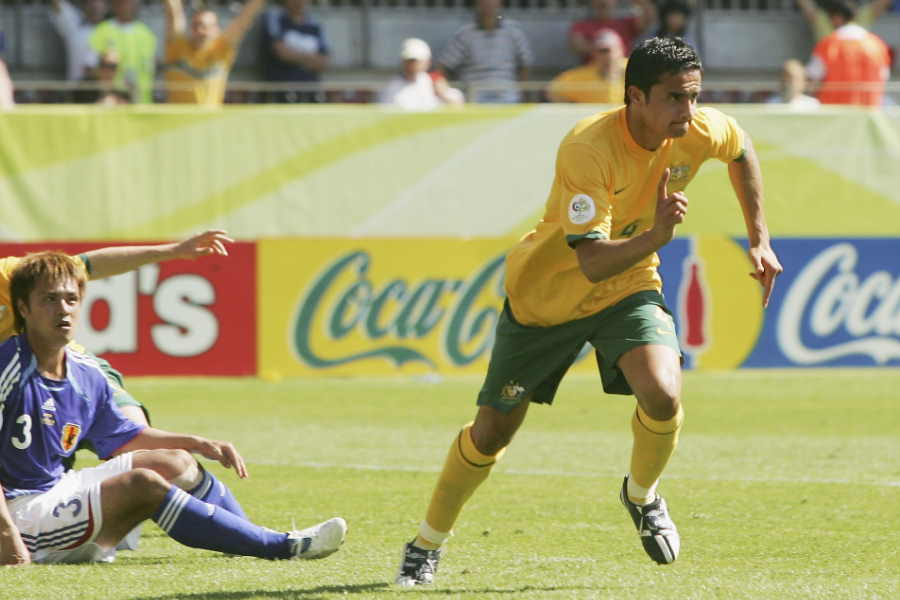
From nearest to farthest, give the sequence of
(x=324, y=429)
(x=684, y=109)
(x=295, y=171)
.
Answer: (x=684, y=109) < (x=324, y=429) < (x=295, y=171)

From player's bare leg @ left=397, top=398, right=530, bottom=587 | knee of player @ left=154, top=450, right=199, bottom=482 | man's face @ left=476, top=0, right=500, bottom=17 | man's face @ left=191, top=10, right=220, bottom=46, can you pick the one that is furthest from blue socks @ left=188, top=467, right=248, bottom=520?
man's face @ left=476, top=0, right=500, bottom=17

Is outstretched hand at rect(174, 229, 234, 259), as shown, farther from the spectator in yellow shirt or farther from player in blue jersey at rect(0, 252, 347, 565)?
the spectator in yellow shirt

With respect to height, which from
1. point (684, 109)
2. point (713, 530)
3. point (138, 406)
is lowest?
point (713, 530)

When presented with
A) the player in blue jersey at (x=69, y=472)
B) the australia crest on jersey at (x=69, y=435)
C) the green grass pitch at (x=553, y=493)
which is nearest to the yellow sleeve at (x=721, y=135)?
the green grass pitch at (x=553, y=493)

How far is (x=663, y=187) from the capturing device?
18.1ft

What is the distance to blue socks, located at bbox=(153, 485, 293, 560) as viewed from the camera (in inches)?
229

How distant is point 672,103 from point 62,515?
265 centimetres

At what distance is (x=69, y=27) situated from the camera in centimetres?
1664

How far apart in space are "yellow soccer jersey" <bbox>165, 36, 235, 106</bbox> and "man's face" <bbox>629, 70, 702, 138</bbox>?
10229mm

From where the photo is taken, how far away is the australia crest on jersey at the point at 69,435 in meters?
6.09

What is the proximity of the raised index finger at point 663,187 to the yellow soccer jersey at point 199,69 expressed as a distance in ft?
33.7

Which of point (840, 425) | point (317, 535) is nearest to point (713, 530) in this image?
point (317, 535)

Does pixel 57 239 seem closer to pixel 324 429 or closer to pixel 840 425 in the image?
pixel 324 429

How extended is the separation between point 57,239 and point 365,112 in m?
2.96
